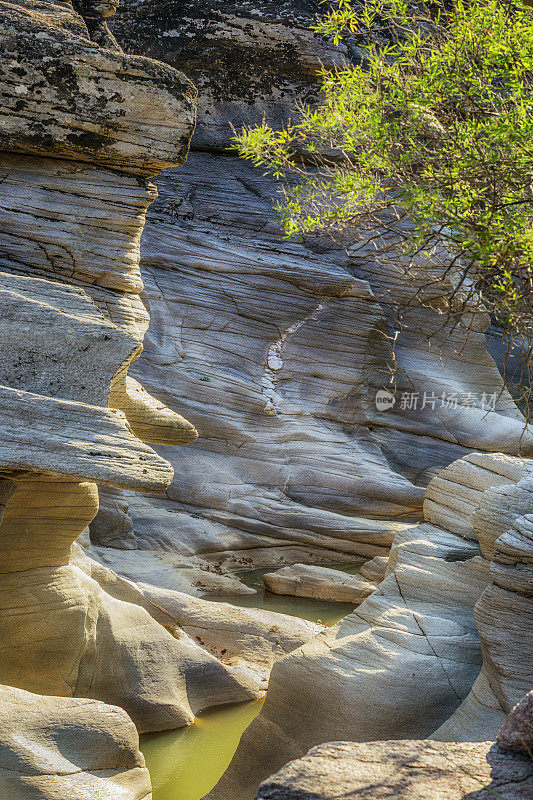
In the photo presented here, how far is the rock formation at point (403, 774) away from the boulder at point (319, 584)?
29.2ft

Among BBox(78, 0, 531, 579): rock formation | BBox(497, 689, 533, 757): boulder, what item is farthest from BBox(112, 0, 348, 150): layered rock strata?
BBox(497, 689, 533, 757): boulder

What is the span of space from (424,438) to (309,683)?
1005cm

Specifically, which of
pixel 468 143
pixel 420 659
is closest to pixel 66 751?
pixel 420 659

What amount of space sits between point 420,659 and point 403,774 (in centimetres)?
364

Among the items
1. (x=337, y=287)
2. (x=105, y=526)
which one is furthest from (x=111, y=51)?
(x=337, y=287)

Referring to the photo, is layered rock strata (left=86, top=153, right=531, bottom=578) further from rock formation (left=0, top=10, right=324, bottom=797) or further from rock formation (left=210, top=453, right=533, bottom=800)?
rock formation (left=210, top=453, right=533, bottom=800)

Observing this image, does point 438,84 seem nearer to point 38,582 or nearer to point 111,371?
point 111,371

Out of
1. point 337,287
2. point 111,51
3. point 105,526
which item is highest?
point 111,51

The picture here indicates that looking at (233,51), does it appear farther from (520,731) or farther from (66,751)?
(520,731)

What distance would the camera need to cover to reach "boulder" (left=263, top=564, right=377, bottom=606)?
1221cm

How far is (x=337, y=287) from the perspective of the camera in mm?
16141

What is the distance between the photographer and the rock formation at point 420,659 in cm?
584

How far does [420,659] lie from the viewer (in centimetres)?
662

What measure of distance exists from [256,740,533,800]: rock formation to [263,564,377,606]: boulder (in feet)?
29.2
